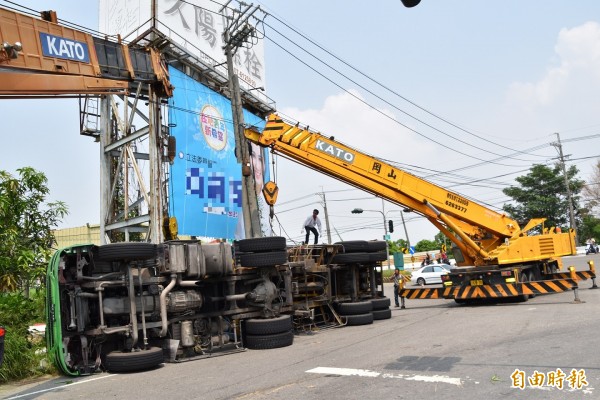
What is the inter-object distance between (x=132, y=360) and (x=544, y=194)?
196ft

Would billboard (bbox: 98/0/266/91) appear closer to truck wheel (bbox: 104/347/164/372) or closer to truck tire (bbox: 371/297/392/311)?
truck tire (bbox: 371/297/392/311)

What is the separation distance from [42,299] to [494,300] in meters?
12.9

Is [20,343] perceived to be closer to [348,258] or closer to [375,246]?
[348,258]

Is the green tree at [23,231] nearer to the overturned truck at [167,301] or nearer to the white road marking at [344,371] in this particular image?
the overturned truck at [167,301]

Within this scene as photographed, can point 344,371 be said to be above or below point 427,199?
below

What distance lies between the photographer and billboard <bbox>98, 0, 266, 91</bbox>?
78.5ft

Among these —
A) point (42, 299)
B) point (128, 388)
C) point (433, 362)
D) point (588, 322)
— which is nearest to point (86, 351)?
point (128, 388)

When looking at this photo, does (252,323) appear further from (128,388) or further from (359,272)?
(359,272)

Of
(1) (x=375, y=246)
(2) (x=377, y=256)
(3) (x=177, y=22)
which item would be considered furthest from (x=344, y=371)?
(3) (x=177, y=22)

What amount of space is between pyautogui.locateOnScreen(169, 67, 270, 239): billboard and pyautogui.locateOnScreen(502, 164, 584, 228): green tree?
42152 mm

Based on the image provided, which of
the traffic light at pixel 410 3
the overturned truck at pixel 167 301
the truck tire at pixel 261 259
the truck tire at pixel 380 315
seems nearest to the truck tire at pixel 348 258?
the overturned truck at pixel 167 301

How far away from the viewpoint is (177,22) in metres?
25.0

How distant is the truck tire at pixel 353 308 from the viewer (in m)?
12.7

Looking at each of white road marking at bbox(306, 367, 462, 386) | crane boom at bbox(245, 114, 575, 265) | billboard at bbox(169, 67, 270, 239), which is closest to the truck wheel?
white road marking at bbox(306, 367, 462, 386)
